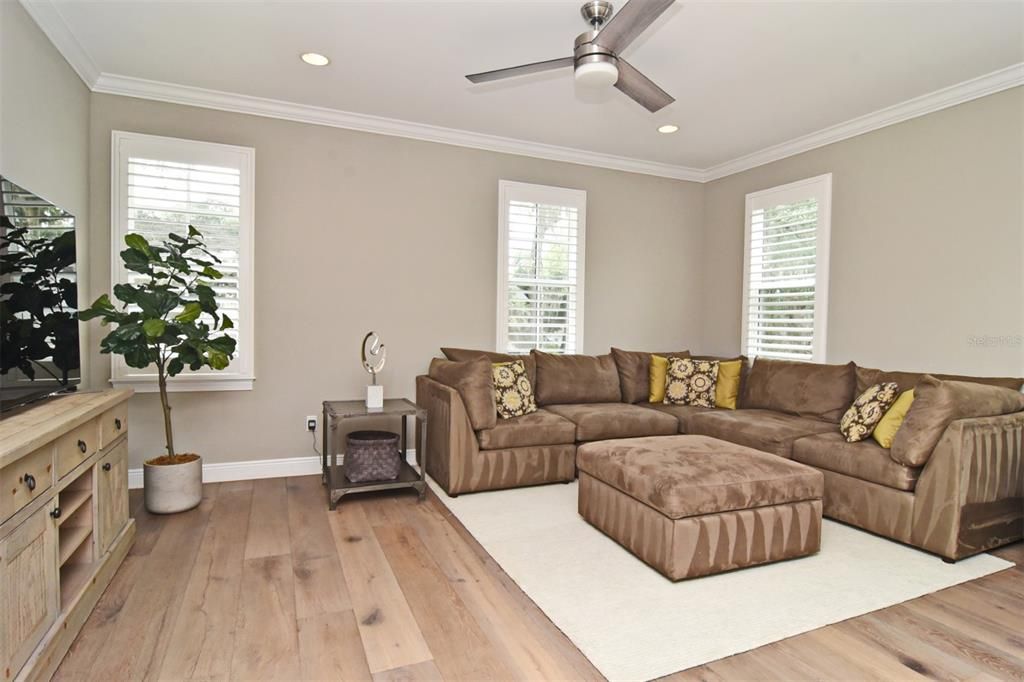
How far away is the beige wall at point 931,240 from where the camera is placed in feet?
11.2

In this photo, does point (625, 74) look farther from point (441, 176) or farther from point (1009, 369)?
point (1009, 369)

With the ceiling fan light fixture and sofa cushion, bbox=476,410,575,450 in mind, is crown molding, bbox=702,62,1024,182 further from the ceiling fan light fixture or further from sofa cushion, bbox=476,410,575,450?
sofa cushion, bbox=476,410,575,450

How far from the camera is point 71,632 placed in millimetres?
1999

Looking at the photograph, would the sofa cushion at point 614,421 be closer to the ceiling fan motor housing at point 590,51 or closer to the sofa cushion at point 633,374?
the sofa cushion at point 633,374

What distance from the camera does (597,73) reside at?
2.44 m

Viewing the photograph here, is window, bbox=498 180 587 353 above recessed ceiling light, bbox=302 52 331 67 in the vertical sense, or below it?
below

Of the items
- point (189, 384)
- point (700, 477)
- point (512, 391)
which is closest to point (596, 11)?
point (700, 477)

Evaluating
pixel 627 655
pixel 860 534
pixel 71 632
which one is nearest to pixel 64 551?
pixel 71 632

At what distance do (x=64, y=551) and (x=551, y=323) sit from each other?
3.70 metres

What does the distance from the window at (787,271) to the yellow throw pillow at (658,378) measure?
851 mm

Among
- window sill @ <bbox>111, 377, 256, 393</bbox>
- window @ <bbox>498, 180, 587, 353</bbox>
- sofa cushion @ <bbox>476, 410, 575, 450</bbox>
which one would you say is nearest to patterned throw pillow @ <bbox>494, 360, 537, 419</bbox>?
sofa cushion @ <bbox>476, 410, 575, 450</bbox>

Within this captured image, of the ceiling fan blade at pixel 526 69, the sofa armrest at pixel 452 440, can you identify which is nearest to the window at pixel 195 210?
the sofa armrest at pixel 452 440

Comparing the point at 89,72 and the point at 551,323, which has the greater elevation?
the point at 89,72

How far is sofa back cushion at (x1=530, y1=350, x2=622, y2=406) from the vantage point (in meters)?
4.64
